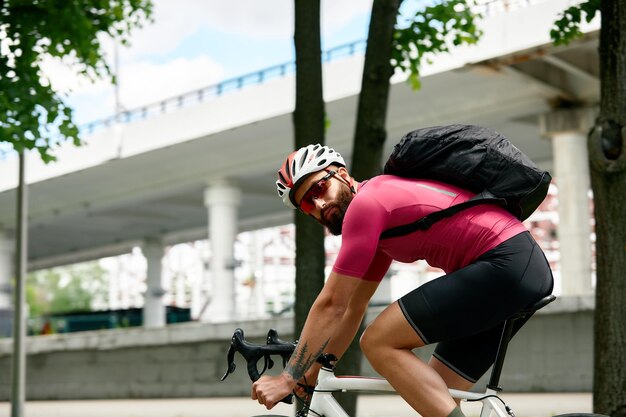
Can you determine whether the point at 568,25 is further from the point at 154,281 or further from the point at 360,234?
the point at 154,281

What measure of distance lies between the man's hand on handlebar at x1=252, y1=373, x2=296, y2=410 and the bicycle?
0.17 feet

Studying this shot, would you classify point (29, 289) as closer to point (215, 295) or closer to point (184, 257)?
point (184, 257)

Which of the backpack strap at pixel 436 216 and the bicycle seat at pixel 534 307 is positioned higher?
the backpack strap at pixel 436 216

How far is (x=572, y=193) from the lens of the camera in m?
31.8

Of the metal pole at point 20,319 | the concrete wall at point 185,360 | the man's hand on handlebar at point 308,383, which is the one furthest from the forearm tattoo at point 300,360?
the concrete wall at point 185,360

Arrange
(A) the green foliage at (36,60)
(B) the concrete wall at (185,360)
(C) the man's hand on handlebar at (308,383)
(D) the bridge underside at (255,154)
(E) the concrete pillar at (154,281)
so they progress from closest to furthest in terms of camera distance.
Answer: (C) the man's hand on handlebar at (308,383), (A) the green foliage at (36,60), (B) the concrete wall at (185,360), (D) the bridge underside at (255,154), (E) the concrete pillar at (154,281)

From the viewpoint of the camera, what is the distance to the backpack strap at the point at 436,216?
352 cm

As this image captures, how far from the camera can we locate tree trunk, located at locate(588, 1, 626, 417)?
7262 millimetres

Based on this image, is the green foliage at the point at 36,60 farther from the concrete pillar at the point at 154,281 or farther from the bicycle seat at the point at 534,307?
the concrete pillar at the point at 154,281

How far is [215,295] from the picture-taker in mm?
45688

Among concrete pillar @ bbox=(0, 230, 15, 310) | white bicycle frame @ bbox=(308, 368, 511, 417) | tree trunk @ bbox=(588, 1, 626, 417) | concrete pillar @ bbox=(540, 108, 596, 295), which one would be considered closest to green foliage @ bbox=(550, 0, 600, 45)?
tree trunk @ bbox=(588, 1, 626, 417)

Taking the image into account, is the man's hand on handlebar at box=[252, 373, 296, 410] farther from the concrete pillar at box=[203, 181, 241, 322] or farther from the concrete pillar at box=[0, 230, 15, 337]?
the concrete pillar at box=[0, 230, 15, 337]

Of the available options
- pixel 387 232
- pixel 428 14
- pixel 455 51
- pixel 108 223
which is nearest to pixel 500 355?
pixel 387 232

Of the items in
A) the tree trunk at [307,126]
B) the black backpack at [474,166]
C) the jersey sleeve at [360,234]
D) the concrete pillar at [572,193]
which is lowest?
the jersey sleeve at [360,234]
